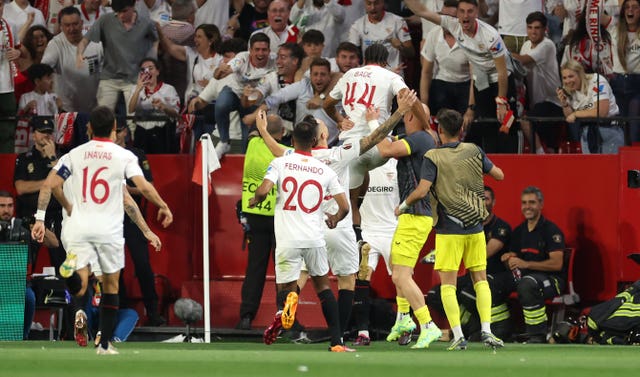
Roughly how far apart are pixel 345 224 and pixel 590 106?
483 cm

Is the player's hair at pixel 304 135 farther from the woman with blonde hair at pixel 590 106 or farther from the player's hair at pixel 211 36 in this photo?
the player's hair at pixel 211 36

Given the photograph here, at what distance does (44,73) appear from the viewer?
18.0m

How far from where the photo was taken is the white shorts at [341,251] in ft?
43.4

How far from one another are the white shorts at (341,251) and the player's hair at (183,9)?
23.2 feet

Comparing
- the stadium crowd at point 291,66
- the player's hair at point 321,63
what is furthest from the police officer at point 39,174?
the player's hair at point 321,63

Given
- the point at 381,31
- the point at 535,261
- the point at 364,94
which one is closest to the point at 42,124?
the point at 364,94

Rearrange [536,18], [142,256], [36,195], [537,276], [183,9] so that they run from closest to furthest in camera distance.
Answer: [537,276], [142,256], [36,195], [536,18], [183,9]

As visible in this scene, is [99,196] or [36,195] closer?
[99,196]

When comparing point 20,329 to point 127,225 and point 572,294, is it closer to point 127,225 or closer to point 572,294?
point 127,225

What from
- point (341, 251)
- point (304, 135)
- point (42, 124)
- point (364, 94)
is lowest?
point (341, 251)

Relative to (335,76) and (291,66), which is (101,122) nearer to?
(335,76)

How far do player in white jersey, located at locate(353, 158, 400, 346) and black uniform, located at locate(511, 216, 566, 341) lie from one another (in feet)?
5.54

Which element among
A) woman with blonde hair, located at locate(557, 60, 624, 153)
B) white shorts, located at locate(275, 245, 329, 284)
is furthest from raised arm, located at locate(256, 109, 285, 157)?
woman with blonde hair, located at locate(557, 60, 624, 153)

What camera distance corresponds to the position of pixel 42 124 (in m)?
16.8
